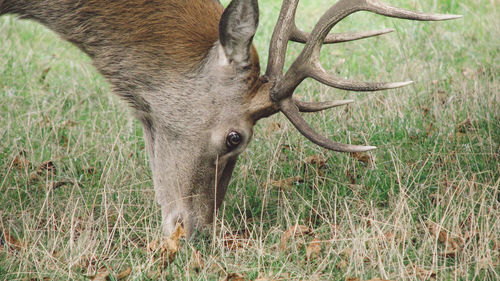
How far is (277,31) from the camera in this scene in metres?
4.35

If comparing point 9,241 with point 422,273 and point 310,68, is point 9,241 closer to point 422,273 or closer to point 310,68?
point 310,68

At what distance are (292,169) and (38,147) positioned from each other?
2181 mm

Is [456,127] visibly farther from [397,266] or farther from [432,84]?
[397,266]

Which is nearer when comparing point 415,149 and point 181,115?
point 181,115

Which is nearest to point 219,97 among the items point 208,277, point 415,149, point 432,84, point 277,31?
point 277,31

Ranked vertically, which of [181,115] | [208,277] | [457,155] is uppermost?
[181,115]

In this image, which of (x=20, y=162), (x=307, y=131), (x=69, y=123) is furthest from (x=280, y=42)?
(x=69, y=123)

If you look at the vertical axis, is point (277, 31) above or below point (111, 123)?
above

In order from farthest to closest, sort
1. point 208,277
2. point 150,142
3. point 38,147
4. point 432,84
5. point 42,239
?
point 432,84 < point 38,147 < point 150,142 < point 42,239 < point 208,277

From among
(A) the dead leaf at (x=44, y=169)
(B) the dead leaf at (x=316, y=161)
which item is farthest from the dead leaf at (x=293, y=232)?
(A) the dead leaf at (x=44, y=169)

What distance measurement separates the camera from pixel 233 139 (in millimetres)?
4359

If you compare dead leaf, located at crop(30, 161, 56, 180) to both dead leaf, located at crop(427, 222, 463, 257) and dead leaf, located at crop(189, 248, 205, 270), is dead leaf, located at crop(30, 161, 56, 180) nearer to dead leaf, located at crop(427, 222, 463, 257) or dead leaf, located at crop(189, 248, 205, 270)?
dead leaf, located at crop(189, 248, 205, 270)

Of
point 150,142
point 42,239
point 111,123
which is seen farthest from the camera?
point 111,123

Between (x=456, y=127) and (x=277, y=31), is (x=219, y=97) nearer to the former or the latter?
(x=277, y=31)
